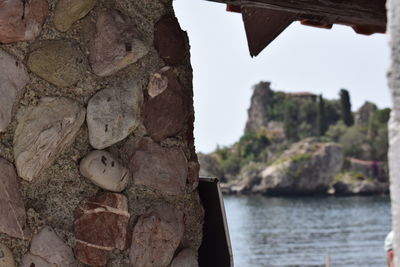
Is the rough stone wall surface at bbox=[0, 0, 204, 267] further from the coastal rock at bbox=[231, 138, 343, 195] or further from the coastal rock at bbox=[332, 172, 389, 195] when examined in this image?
the coastal rock at bbox=[332, 172, 389, 195]

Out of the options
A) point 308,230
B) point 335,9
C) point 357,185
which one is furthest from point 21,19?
point 357,185

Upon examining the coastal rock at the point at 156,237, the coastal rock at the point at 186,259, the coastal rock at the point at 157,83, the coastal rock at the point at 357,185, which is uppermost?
the coastal rock at the point at 157,83

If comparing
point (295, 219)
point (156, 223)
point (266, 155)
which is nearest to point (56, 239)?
point (156, 223)

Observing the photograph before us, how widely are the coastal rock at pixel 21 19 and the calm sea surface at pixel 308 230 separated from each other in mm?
33048

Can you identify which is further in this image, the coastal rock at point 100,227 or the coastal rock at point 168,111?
the coastal rock at point 168,111

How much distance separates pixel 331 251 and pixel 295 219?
2188 centimetres

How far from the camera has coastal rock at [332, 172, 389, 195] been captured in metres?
91.7

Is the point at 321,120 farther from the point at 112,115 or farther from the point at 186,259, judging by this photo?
the point at 112,115

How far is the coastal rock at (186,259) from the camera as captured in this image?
2930 mm

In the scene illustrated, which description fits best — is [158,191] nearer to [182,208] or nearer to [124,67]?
[182,208]

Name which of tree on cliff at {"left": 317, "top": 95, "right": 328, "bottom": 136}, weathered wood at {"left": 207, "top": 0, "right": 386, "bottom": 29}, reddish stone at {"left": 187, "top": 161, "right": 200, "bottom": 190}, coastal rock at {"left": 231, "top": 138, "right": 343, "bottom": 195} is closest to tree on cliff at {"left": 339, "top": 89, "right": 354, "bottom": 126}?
tree on cliff at {"left": 317, "top": 95, "right": 328, "bottom": 136}

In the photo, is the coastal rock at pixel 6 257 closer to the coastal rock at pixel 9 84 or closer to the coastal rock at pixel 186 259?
Answer: the coastal rock at pixel 9 84

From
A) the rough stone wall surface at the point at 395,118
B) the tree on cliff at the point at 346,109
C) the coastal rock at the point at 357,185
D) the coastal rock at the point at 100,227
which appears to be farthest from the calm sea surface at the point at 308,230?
the rough stone wall surface at the point at 395,118

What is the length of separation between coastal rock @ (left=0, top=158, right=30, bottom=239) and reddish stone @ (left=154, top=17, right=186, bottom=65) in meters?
0.68
